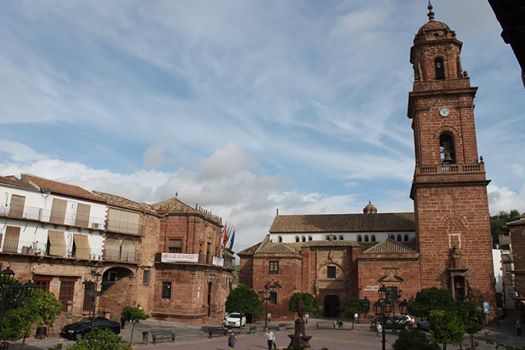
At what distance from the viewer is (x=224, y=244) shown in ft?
147

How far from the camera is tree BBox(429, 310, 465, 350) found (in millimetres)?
20016

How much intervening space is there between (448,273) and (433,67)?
1844 cm

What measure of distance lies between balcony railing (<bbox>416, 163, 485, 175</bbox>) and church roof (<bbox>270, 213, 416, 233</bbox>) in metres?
9.70

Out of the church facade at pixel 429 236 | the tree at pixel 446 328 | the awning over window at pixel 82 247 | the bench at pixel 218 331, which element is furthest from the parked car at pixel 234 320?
the tree at pixel 446 328

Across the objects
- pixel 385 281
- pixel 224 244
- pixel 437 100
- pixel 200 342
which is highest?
pixel 437 100

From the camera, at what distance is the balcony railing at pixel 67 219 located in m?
29.2

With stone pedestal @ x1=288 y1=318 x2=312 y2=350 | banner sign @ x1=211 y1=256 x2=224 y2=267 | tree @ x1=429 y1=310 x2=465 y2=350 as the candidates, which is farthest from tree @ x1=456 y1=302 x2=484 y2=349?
banner sign @ x1=211 y1=256 x2=224 y2=267

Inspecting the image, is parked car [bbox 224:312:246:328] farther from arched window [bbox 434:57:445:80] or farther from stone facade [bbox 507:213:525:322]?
arched window [bbox 434:57:445:80]

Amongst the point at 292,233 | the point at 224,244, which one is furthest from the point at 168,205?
Answer: the point at 292,233

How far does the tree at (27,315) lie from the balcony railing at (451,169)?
30.0 meters

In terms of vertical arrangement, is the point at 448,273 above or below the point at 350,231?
below

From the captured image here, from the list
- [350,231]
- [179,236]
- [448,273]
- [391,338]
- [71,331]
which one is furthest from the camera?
[350,231]

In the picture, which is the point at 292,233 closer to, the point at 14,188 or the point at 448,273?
the point at 448,273

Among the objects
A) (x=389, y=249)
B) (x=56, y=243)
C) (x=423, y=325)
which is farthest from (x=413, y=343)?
(x=389, y=249)
